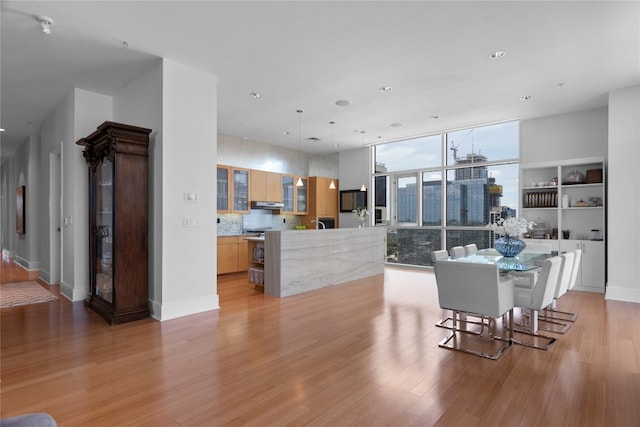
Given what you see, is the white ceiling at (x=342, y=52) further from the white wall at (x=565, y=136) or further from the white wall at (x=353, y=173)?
the white wall at (x=353, y=173)

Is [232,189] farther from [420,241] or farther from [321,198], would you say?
[420,241]

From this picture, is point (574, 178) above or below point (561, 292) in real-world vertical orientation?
above

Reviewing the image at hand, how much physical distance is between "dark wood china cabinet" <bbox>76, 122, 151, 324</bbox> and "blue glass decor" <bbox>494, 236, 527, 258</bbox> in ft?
13.9

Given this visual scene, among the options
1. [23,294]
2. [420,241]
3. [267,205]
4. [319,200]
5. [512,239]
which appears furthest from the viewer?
[319,200]

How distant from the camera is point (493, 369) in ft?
8.96

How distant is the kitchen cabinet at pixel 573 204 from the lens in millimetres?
5449

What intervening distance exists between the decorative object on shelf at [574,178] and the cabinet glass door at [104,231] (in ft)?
22.5

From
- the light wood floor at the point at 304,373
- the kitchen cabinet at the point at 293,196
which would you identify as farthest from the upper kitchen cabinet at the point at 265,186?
the light wood floor at the point at 304,373

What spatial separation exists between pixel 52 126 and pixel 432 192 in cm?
752

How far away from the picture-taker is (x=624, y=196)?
4.92m

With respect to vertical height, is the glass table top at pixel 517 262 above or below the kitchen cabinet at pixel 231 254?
above

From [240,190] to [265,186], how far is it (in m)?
0.69

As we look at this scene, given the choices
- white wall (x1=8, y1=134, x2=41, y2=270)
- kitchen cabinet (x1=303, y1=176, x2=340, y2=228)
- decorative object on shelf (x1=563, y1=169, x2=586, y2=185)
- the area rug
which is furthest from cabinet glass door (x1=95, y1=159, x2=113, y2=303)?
decorative object on shelf (x1=563, y1=169, x2=586, y2=185)

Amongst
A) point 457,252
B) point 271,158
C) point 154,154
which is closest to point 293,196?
point 271,158
